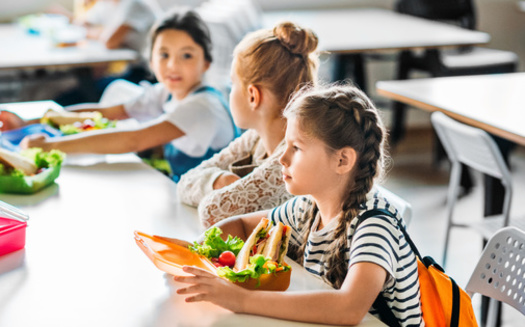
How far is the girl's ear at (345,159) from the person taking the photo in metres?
1.23

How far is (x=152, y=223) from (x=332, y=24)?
10.2ft

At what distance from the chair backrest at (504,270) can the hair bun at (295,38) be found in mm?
595

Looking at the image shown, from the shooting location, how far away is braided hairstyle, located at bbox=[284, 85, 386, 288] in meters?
1.23

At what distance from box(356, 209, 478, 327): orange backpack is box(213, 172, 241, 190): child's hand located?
0.52 metres

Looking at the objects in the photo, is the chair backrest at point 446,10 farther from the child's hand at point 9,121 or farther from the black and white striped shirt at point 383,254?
the black and white striped shirt at point 383,254

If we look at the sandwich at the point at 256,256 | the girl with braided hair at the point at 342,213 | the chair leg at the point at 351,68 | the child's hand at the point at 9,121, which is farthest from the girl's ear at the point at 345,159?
the chair leg at the point at 351,68

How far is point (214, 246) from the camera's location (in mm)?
1271

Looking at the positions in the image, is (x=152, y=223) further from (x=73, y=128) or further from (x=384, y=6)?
(x=384, y=6)

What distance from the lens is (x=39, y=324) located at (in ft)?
3.57

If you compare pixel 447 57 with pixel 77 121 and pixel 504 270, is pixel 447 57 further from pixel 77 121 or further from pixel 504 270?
pixel 504 270

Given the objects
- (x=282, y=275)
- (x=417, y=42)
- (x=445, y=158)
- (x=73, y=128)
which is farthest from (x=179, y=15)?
(x=445, y=158)

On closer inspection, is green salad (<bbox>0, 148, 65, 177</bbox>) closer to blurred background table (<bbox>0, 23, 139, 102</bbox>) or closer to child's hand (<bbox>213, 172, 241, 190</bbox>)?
child's hand (<bbox>213, 172, 241, 190</bbox>)

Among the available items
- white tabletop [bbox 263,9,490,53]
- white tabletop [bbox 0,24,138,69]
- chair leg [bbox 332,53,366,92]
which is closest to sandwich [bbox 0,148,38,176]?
white tabletop [bbox 0,24,138,69]

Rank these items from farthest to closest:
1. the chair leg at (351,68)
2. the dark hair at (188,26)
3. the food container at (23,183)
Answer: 1. the chair leg at (351,68)
2. the dark hair at (188,26)
3. the food container at (23,183)
